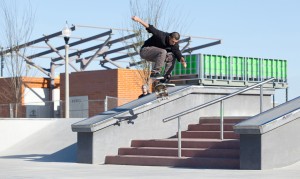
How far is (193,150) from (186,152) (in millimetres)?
206

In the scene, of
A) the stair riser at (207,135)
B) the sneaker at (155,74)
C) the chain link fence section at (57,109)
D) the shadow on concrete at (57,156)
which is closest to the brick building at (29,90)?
the chain link fence section at (57,109)

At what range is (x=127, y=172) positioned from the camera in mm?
13438

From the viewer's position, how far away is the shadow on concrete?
1767 centimetres

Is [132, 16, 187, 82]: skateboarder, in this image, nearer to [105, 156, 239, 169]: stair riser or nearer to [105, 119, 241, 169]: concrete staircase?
[105, 119, 241, 169]: concrete staircase

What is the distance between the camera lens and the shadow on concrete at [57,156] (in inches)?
696

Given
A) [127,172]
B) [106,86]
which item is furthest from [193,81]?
[127,172]

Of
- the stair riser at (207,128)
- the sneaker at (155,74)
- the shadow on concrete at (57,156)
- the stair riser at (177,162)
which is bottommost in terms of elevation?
the shadow on concrete at (57,156)

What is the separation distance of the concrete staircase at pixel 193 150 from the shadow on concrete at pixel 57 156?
155 centimetres

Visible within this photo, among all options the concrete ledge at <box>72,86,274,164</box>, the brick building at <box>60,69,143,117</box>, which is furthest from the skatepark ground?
the brick building at <box>60,69,143,117</box>

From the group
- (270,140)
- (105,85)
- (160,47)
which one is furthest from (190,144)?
(105,85)

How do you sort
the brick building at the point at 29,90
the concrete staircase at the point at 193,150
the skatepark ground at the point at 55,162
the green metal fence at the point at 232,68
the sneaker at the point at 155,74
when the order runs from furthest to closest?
the brick building at the point at 29,90
the green metal fence at the point at 232,68
the sneaker at the point at 155,74
the concrete staircase at the point at 193,150
the skatepark ground at the point at 55,162

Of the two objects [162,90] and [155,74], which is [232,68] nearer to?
[162,90]

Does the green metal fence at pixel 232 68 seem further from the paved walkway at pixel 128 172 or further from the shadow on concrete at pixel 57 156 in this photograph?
the paved walkway at pixel 128 172

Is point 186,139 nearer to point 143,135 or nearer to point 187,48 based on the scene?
point 143,135
